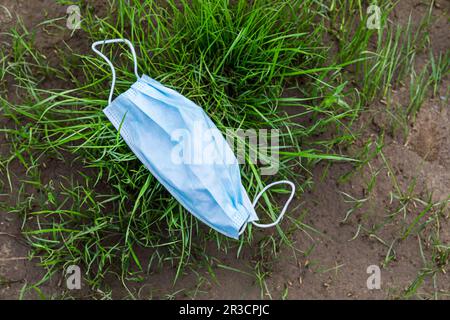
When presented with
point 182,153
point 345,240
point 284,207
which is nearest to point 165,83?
point 182,153

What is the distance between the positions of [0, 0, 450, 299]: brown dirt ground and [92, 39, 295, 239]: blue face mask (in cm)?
21

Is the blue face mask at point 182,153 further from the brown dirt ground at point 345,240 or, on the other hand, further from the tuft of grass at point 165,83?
the brown dirt ground at point 345,240

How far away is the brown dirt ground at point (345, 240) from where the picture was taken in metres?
2.66

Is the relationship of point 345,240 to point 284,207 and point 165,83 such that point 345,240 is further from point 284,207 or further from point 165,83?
point 165,83

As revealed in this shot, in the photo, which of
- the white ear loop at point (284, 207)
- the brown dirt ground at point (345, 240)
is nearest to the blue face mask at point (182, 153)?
the white ear loop at point (284, 207)

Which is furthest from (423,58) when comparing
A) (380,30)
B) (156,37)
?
(156,37)

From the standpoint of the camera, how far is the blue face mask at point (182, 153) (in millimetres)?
2533

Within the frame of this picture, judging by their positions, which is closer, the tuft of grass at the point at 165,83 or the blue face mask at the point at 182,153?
the blue face mask at the point at 182,153

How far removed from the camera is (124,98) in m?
2.61

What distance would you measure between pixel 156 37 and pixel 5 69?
2.24 feet

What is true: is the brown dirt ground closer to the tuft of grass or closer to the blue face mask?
the tuft of grass

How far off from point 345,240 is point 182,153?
2.59 feet

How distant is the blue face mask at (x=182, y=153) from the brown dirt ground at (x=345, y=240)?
0.21 meters

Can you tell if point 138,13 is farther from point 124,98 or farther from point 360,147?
point 360,147
